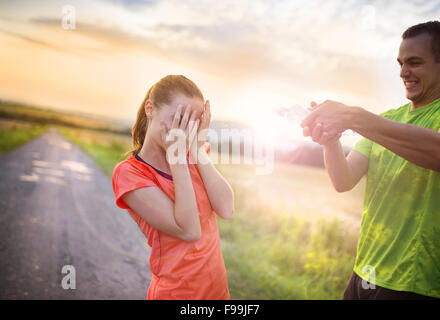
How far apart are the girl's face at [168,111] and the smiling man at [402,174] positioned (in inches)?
29.8

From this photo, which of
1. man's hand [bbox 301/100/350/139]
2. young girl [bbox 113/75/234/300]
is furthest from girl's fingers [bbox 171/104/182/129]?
man's hand [bbox 301/100/350/139]

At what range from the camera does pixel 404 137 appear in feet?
5.47

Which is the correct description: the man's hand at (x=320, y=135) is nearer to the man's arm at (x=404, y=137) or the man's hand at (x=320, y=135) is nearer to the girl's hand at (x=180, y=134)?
the man's arm at (x=404, y=137)

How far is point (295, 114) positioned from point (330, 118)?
11.9 inches

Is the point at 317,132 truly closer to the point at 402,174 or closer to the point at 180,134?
the point at 402,174

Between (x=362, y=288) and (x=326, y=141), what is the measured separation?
0.96m

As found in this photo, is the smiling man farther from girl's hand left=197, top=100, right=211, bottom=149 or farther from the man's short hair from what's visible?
girl's hand left=197, top=100, right=211, bottom=149

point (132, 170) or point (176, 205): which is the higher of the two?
point (132, 170)

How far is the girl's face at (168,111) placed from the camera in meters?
1.54

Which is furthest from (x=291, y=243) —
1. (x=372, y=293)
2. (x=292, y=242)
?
(x=372, y=293)

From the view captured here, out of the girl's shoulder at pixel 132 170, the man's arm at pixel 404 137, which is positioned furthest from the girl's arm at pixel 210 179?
the man's arm at pixel 404 137

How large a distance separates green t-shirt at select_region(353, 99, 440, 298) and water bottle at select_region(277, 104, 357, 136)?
31 cm
